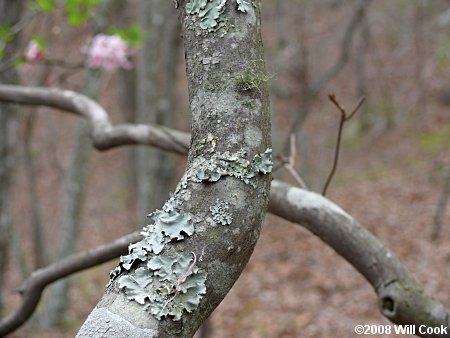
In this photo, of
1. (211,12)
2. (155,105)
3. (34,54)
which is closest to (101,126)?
(211,12)

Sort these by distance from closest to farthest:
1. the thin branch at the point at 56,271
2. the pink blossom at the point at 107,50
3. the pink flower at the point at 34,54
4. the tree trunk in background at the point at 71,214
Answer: the thin branch at the point at 56,271 → the pink flower at the point at 34,54 → the pink blossom at the point at 107,50 → the tree trunk in background at the point at 71,214

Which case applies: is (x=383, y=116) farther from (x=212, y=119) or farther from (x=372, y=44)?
(x=212, y=119)

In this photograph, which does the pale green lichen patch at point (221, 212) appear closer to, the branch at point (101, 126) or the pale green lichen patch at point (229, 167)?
the pale green lichen patch at point (229, 167)

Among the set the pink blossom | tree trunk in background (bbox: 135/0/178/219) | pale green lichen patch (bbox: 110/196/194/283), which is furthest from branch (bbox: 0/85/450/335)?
tree trunk in background (bbox: 135/0/178/219)

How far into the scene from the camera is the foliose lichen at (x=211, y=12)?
1.08 m

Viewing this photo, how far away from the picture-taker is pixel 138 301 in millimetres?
896

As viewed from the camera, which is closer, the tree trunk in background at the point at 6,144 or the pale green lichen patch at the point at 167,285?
the pale green lichen patch at the point at 167,285

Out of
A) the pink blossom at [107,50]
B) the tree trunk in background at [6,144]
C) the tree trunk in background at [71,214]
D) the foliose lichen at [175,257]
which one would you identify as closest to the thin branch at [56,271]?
the foliose lichen at [175,257]

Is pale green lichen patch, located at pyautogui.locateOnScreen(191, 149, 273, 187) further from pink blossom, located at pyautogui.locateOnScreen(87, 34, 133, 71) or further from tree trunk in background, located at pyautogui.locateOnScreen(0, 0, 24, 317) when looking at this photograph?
pink blossom, located at pyautogui.locateOnScreen(87, 34, 133, 71)

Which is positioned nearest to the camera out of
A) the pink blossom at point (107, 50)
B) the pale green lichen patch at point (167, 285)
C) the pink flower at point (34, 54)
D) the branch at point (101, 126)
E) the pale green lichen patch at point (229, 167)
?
the pale green lichen patch at point (167, 285)

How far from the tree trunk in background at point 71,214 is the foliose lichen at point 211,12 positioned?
739 cm

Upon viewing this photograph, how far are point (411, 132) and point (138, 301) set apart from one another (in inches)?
598

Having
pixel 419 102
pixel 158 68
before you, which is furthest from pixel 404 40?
pixel 158 68

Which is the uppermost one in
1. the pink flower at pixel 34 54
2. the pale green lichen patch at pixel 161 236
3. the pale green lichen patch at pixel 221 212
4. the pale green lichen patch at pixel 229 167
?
the pink flower at pixel 34 54
